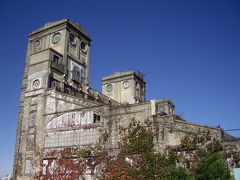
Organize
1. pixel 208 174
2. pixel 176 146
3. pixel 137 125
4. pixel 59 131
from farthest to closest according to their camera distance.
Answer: pixel 59 131
pixel 137 125
pixel 176 146
pixel 208 174

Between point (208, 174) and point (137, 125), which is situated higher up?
point (137, 125)

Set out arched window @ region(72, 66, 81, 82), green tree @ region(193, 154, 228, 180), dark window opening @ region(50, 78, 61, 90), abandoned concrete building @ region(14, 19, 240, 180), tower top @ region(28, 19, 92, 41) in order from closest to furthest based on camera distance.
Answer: green tree @ region(193, 154, 228, 180), abandoned concrete building @ region(14, 19, 240, 180), dark window opening @ region(50, 78, 61, 90), arched window @ region(72, 66, 81, 82), tower top @ region(28, 19, 92, 41)


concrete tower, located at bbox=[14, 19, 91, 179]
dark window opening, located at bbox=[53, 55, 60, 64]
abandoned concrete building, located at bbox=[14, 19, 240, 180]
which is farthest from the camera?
dark window opening, located at bbox=[53, 55, 60, 64]

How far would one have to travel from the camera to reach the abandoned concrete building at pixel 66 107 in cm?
2397

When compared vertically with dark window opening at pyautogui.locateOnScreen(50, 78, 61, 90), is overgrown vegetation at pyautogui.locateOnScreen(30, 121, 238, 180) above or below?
below

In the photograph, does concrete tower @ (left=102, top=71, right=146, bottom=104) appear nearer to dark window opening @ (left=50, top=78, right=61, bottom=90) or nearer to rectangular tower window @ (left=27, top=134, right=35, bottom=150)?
dark window opening @ (left=50, top=78, right=61, bottom=90)

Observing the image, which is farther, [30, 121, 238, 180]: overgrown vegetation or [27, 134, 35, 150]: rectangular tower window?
[27, 134, 35, 150]: rectangular tower window

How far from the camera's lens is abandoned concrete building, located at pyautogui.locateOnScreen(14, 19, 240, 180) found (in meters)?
24.0

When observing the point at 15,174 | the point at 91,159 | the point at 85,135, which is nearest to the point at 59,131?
the point at 85,135

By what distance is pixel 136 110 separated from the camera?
24.5m

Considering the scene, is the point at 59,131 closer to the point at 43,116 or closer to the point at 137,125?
the point at 43,116

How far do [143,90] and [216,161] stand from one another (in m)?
40.1

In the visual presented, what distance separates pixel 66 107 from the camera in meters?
29.7

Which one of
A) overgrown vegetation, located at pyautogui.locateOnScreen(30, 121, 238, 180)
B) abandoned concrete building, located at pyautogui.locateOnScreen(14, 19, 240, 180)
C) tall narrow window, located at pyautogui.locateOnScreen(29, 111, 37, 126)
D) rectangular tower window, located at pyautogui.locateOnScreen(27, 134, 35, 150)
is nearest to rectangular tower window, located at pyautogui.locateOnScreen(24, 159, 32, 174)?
abandoned concrete building, located at pyautogui.locateOnScreen(14, 19, 240, 180)
